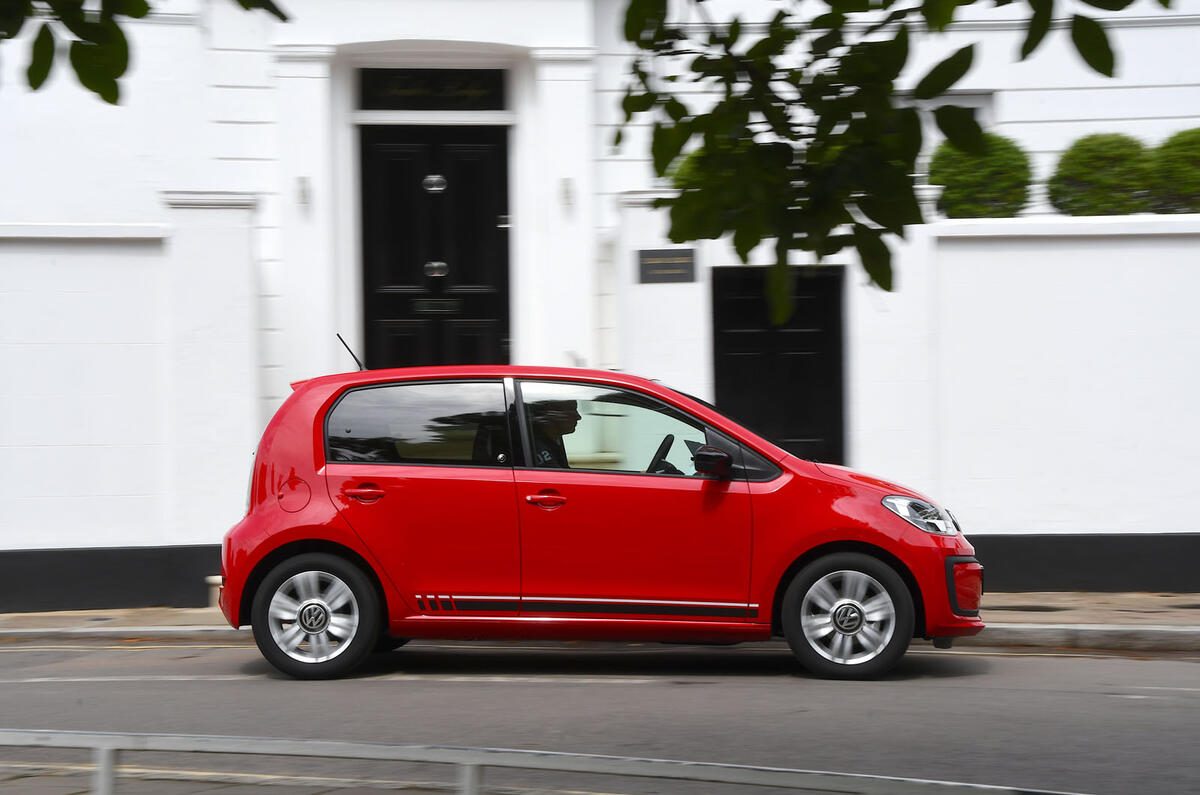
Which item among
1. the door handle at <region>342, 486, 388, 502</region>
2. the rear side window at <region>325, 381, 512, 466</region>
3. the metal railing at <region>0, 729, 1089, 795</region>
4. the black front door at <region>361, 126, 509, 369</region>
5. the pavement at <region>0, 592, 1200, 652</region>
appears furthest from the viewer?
the black front door at <region>361, 126, 509, 369</region>

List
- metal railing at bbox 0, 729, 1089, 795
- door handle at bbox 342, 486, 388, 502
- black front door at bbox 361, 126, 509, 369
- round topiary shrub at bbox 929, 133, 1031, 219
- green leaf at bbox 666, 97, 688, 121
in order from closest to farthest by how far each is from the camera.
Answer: metal railing at bbox 0, 729, 1089, 795, green leaf at bbox 666, 97, 688, 121, door handle at bbox 342, 486, 388, 502, round topiary shrub at bbox 929, 133, 1031, 219, black front door at bbox 361, 126, 509, 369

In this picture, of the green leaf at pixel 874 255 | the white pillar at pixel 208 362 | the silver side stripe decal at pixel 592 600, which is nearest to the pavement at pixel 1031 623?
the white pillar at pixel 208 362

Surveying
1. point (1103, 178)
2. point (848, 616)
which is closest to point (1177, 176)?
point (1103, 178)

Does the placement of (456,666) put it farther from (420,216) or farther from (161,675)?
(420,216)

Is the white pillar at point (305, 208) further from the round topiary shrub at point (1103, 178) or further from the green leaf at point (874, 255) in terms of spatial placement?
the green leaf at point (874, 255)

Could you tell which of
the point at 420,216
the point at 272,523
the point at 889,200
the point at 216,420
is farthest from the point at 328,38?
the point at 889,200

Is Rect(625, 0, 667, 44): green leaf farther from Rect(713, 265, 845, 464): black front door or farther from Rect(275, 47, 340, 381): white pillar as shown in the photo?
Rect(275, 47, 340, 381): white pillar

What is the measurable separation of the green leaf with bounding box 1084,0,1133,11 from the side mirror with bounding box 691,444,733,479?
4.37 m

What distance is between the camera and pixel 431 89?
41.2 feet

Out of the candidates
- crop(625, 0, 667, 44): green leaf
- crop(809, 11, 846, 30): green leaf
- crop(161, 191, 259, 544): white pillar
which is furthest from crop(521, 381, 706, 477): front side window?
crop(161, 191, 259, 544): white pillar

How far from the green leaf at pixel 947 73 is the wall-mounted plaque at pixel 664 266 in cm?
761

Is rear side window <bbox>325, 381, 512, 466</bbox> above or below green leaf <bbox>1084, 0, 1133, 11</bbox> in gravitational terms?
below

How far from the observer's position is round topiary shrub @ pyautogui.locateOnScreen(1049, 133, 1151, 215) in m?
11.6

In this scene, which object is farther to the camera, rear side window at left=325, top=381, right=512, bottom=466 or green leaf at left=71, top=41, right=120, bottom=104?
rear side window at left=325, top=381, right=512, bottom=466
